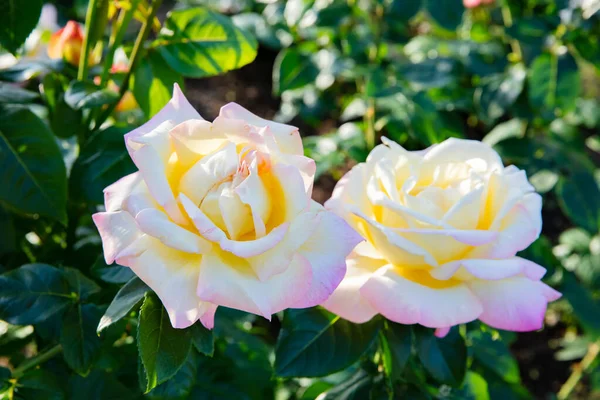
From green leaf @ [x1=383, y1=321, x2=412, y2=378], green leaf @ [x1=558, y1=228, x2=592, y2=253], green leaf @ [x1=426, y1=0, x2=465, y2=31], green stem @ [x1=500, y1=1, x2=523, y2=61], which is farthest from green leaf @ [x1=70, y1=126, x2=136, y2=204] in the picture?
green leaf @ [x1=558, y1=228, x2=592, y2=253]

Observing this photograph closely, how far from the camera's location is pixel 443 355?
0.63 m

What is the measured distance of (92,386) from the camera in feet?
2.22

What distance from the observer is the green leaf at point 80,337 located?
0.59 meters

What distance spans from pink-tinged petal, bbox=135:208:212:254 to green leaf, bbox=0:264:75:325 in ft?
0.73

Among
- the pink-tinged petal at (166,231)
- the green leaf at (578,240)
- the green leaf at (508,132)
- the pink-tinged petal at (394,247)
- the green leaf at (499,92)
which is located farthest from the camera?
the green leaf at (578,240)

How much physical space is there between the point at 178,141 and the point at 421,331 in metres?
0.30

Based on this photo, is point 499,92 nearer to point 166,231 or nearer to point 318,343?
point 318,343

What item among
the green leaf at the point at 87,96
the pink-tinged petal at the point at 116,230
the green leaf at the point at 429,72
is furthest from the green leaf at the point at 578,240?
the pink-tinged petal at the point at 116,230

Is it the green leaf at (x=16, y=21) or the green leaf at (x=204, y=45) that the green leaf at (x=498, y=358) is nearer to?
the green leaf at (x=204, y=45)

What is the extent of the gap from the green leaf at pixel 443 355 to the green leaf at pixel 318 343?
0.17 ft

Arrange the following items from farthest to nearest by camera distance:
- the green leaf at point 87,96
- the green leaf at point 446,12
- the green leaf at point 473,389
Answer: the green leaf at point 446,12
the green leaf at point 473,389
the green leaf at point 87,96

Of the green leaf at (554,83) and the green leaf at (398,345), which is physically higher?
the green leaf at (398,345)

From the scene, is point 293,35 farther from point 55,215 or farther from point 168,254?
point 168,254

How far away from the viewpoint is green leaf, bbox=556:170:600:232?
1.33 metres
